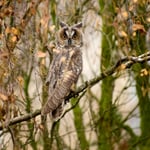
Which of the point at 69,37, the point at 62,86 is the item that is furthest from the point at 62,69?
the point at 69,37

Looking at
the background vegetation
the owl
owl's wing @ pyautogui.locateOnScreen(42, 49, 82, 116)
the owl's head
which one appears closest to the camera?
the background vegetation

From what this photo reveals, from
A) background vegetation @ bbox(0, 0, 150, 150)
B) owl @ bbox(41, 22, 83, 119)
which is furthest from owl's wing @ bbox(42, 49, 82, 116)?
background vegetation @ bbox(0, 0, 150, 150)

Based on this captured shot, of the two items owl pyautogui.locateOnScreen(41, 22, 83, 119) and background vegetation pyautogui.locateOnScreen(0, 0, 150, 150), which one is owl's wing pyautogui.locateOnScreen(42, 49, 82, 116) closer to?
owl pyautogui.locateOnScreen(41, 22, 83, 119)

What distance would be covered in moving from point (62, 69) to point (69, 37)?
1.03 metres

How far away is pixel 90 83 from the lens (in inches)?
336

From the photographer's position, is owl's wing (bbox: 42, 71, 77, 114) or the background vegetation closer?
the background vegetation

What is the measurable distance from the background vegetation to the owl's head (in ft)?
0.67

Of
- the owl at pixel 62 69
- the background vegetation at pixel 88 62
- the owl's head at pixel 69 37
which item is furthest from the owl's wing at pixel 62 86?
the owl's head at pixel 69 37

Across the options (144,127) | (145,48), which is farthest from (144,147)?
(145,48)

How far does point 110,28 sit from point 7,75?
748 cm

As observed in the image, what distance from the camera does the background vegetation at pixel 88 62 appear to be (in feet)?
28.9

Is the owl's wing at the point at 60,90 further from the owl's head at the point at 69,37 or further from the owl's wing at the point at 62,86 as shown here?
the owl's head at the point at 69,37

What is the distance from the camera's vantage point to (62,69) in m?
9.99

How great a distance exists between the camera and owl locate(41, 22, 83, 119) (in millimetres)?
9656
